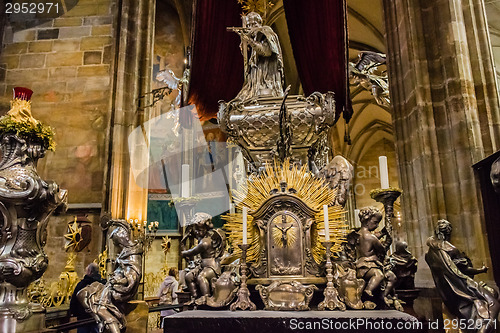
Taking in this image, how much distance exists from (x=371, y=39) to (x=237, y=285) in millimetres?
10878

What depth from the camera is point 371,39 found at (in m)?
12.3

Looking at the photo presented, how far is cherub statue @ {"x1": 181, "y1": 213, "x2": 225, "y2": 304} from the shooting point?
3.39 metres

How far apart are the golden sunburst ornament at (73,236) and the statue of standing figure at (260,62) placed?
4.10 m

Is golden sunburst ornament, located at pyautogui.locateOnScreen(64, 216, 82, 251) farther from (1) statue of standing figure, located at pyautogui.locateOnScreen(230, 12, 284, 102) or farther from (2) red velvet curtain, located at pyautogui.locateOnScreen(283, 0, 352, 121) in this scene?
(2) red velvet curtain, located at pyautogui.locateOnScreen(283, 0, 352, 121)

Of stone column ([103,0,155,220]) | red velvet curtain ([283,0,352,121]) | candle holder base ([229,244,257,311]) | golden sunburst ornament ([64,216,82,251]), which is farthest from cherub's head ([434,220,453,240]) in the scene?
golden sunburst ornament ([64,216,82,251])

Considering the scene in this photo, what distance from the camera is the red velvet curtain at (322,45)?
5.25 metres

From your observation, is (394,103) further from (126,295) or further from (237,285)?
(126,295)

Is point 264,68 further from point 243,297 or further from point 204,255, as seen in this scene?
point 243,297

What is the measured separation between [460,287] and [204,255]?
2052mm

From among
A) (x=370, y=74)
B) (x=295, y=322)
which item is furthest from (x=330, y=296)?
(x=370, y=74)

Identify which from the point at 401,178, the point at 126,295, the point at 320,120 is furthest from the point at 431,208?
the point at 126,295

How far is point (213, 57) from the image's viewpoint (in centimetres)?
570

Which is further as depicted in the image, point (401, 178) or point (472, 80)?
point (401, 178)

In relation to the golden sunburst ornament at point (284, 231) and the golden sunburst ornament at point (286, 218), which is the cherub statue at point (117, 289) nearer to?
the golden sunburst ornament at point (286, 218)
